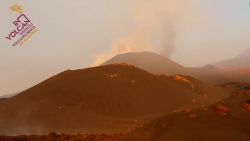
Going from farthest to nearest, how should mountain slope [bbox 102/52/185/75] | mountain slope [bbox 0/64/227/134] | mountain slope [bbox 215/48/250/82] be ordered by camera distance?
mountain slope [bbox 102/52/185/75] < mountain slope [bbox 215/48/250/82] < mountain slope [bbox 0/64/227/134]

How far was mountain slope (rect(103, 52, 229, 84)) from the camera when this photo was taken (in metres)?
57.7

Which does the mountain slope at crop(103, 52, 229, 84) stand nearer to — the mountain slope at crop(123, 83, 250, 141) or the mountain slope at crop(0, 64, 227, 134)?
the mountain slope at crop(0, 64, 227, 134)

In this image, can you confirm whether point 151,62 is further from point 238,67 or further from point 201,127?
point 201,127

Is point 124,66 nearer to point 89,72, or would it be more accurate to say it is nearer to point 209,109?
point 89,72

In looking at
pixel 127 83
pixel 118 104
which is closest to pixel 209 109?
pixel 118 104

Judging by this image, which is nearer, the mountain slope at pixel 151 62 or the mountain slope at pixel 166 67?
the mountain slope at pixel 166 67

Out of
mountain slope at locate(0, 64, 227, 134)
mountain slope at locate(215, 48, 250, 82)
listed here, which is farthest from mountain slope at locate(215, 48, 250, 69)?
mountain slope at locate(0, 64, 227, 134)

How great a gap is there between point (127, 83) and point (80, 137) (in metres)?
12.5

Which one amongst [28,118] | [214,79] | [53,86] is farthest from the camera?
[214,79]

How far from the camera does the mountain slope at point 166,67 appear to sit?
57.7 meters

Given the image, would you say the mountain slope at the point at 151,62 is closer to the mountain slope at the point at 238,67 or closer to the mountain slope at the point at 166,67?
the mountain slope at the point at 166,67

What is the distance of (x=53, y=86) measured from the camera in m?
33.1

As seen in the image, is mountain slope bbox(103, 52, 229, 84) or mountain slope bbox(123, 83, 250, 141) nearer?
mountain slope bbox(123, 83, 250, 141)

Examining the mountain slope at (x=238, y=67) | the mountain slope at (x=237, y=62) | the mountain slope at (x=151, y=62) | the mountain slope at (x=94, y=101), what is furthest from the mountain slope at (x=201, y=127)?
the mountain slope at (x=237, y=62)
